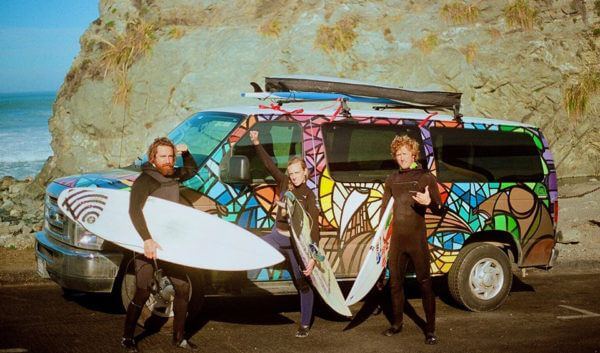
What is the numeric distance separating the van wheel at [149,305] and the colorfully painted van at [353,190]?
0.12ft

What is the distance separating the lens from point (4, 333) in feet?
22.7

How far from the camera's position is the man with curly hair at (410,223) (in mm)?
7066

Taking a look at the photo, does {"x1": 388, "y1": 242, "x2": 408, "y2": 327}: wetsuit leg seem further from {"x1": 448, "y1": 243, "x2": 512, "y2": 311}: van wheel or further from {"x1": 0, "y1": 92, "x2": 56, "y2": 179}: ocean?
{"x1": 0, "y1": 92, "x2": 56, "y2": 179}: ocean

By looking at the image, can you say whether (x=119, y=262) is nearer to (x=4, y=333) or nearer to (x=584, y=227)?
(x=4, y=333)

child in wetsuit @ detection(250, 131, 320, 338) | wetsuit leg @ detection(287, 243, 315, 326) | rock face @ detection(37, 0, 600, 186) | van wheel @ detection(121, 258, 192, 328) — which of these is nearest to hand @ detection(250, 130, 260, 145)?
child in wetsuit @ detection(250, 131, 320, 338)

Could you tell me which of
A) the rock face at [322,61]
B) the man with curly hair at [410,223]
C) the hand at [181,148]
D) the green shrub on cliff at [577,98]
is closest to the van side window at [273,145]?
the hand at [181,148]

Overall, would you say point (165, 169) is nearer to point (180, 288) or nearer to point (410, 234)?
point (180, 288)

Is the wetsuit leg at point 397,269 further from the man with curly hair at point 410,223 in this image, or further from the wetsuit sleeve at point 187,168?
the wetsuit sleeve at point 187,168

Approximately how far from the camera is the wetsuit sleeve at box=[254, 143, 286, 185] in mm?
7254

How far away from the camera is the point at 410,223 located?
7086 mm

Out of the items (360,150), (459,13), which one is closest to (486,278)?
(360,150)

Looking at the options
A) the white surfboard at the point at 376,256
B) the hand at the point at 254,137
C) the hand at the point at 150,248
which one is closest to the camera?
the hand at the point at 150,248

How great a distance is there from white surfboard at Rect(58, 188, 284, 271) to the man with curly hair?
3.85 ft

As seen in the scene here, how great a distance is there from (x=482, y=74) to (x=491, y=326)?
10.6m
